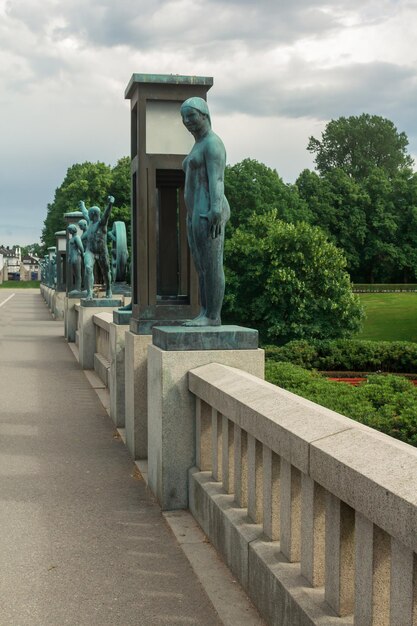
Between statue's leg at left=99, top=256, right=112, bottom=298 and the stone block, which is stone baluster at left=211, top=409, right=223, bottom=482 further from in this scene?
statue's leg at left=99, top=256, right=112, bottom=298

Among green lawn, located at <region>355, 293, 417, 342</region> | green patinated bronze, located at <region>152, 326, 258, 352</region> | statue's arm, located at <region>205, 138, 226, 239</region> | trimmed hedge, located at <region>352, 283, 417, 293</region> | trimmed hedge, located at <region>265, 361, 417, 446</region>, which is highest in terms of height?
statue's arm, located at <region>205, 138, 226, 239</region>

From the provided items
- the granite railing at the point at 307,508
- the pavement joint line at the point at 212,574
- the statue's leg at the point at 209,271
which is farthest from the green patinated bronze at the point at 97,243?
the granite railing at the point at 307,508

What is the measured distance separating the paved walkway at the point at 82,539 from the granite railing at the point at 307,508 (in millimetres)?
406

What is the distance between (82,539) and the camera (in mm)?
5668

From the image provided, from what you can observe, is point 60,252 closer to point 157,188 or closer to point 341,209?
point 157,188

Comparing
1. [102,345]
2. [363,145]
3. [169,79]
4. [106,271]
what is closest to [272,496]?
[169,79]

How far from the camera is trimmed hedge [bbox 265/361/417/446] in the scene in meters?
9.34

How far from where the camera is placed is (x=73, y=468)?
25.9ft

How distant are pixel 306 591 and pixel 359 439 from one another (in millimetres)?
780

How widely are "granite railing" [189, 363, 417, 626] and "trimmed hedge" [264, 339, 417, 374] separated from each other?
626 inches

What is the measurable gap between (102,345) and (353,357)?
26.5 ft

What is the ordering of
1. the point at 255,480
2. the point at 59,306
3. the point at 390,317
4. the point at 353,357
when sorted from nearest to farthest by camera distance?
the point at 255,480, the point at 353,357, the point at 59,306, the point at 390,317

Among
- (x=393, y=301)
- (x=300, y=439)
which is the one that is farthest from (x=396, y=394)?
(x=393, y=301)

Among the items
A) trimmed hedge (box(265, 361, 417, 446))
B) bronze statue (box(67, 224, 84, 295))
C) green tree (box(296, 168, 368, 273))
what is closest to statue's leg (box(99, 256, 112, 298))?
trimmed hedge (box(265, 361, 417, 446))
